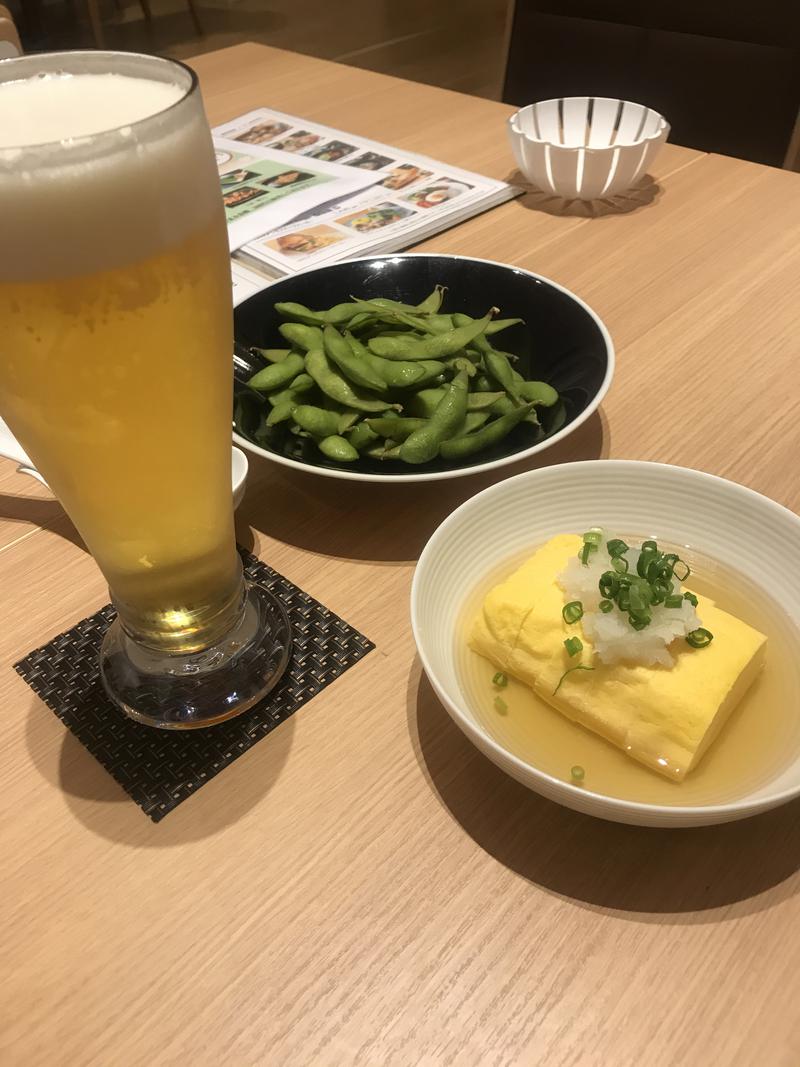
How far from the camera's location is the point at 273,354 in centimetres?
101

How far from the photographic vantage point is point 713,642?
656 mm

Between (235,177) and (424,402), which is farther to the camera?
(235,177)

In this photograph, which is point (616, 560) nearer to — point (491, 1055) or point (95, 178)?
point (491, 1055)

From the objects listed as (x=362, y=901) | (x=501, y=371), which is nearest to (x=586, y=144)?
(x=501, y=371)

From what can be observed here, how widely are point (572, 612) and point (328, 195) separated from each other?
1.12 metres

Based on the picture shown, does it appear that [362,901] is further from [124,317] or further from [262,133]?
[262,133]

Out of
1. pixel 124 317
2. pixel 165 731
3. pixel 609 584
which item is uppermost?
pixel 124 317

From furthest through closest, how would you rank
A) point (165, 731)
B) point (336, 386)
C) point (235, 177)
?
point (235, 177), point (336, 386), point (165, 731)

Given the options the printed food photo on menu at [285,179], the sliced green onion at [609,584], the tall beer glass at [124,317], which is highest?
the tall beer glass at [124,317]

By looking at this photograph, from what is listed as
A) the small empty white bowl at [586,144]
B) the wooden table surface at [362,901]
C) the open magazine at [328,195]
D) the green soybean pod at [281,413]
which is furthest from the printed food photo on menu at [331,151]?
the wooden table surface at [362,901]

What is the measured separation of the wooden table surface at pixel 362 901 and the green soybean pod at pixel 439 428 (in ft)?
0.32

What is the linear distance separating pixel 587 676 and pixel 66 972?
433mm

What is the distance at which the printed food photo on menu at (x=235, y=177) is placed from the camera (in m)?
1.58

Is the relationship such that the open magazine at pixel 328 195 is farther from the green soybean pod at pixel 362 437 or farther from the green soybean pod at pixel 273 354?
the green soybean pod at pixel 362 437
